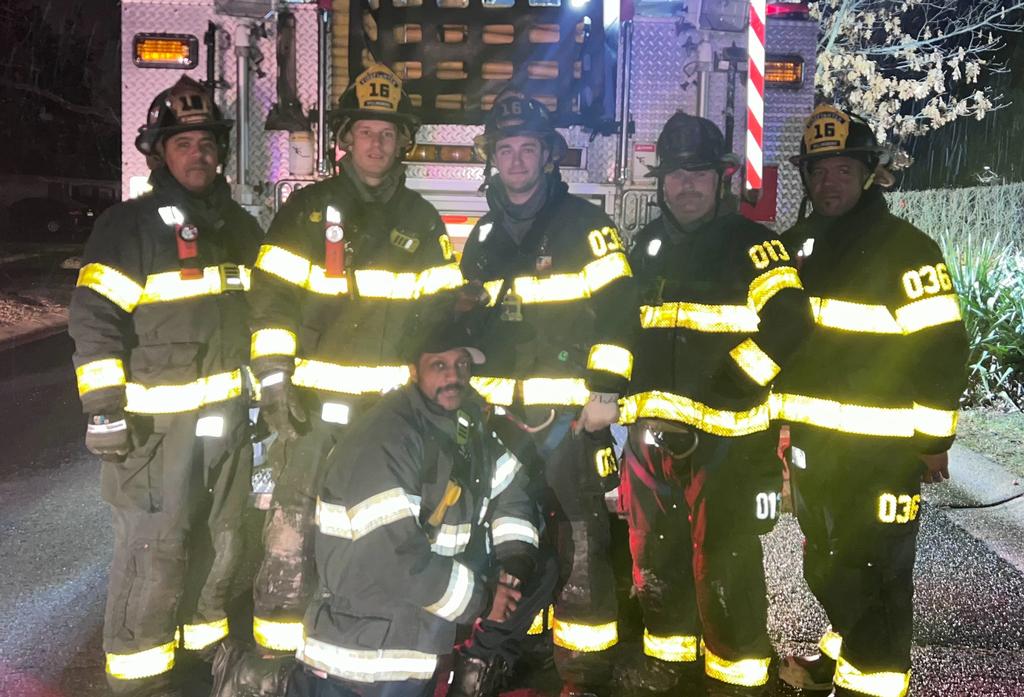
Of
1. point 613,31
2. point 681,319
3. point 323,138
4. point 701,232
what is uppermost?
point 613,31

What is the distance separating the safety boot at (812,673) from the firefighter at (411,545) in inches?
44.1

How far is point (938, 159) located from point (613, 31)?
77.6 feet

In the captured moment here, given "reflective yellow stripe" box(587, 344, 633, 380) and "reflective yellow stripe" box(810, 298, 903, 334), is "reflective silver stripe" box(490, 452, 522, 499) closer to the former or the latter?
"reflective yellow stripe" box(587, 344, 633, 380)

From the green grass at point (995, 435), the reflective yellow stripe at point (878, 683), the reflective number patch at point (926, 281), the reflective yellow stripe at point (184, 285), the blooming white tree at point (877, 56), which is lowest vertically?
the reflective yellow stripe at point (878, 683)

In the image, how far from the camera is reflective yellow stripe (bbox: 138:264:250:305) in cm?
303

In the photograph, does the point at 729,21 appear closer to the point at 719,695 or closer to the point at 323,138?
the point at 323,138

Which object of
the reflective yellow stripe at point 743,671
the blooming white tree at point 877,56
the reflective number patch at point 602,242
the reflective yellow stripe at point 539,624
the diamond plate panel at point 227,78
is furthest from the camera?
the blooming white tree at point 877,56

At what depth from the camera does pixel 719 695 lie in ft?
9.97

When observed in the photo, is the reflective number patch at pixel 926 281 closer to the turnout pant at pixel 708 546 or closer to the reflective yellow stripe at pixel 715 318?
the reflective yellow stripe at pixel 715 318

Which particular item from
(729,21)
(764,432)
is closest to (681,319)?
(764,432)

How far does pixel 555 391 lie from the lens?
10.5ft

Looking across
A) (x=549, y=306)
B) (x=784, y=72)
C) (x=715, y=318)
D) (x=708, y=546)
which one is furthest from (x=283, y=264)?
(x=784, y=72)

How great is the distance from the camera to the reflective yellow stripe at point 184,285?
3025 millimetres

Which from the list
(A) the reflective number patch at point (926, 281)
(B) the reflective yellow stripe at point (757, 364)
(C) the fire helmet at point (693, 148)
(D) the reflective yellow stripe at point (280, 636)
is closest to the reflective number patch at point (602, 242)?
(C) the fire helmet at point (693, 148)
